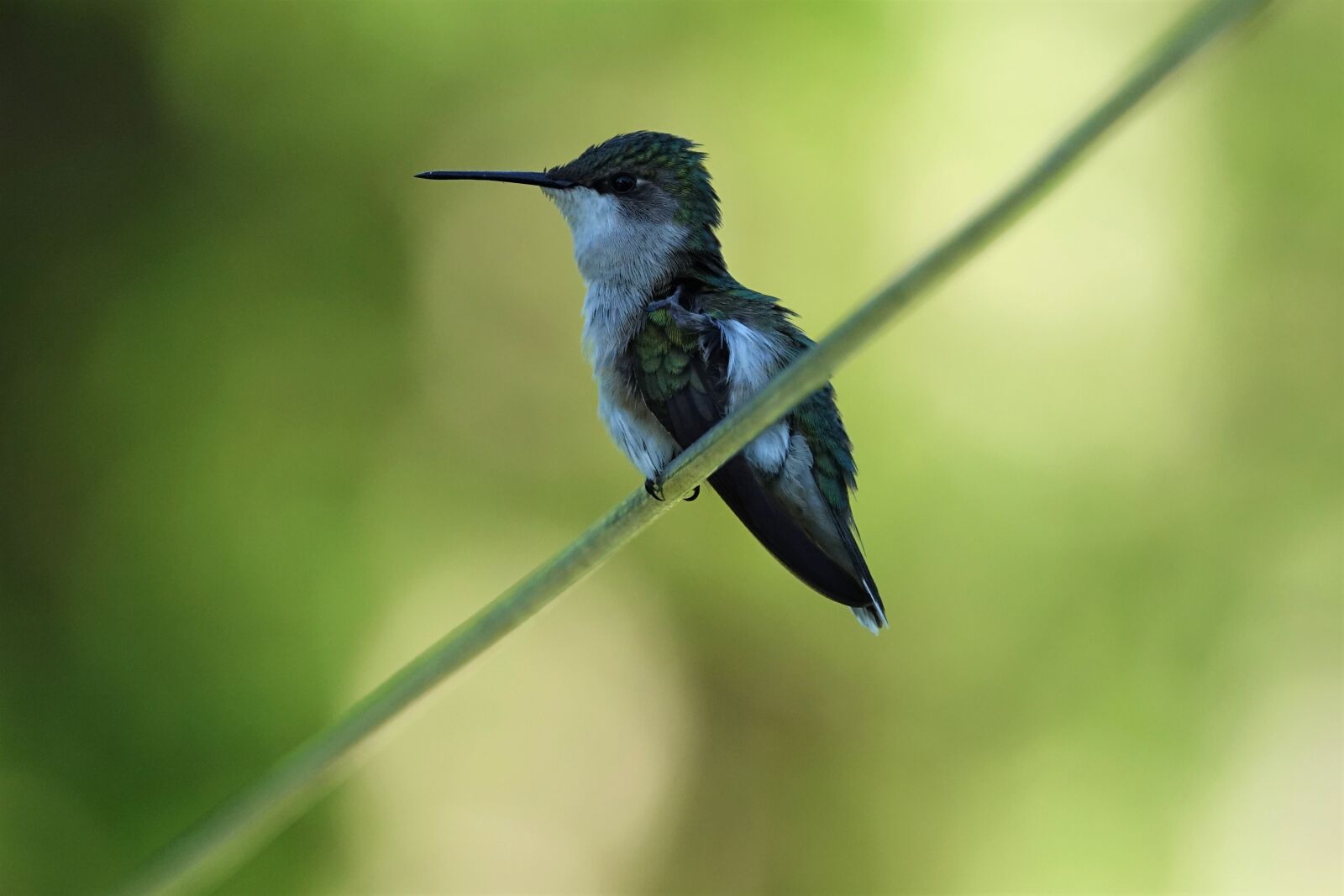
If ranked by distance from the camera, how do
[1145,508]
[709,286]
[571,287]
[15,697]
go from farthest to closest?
[571,287]
[1145,508]
[15,697]
[709,286]

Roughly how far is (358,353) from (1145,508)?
258cm

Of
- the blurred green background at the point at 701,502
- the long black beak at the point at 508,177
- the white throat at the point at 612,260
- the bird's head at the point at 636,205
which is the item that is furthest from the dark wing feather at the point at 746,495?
the blurred green background at the point at 701,502

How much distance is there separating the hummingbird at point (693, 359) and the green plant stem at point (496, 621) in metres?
0.66

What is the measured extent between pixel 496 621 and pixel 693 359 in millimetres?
1077

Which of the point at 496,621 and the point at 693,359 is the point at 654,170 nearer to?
the point at 693,359

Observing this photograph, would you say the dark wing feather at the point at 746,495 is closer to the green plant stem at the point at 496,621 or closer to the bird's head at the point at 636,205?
the bird's head at the point at 636,205

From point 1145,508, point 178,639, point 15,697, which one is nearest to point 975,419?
point 1145,508

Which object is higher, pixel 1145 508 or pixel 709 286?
pixel 1145 508

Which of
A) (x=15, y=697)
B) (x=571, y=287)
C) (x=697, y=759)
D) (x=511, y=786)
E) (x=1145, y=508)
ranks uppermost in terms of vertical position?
(x=1145, y=508)

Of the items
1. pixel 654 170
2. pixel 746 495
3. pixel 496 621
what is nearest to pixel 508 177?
pixel 654 170

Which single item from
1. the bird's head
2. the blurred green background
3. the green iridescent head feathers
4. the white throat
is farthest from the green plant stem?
the blurred green background

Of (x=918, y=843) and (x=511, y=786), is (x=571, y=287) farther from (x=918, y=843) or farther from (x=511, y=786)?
(x=918, y=843)

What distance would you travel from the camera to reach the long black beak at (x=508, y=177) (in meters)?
1.96

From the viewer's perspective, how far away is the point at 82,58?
410cm
